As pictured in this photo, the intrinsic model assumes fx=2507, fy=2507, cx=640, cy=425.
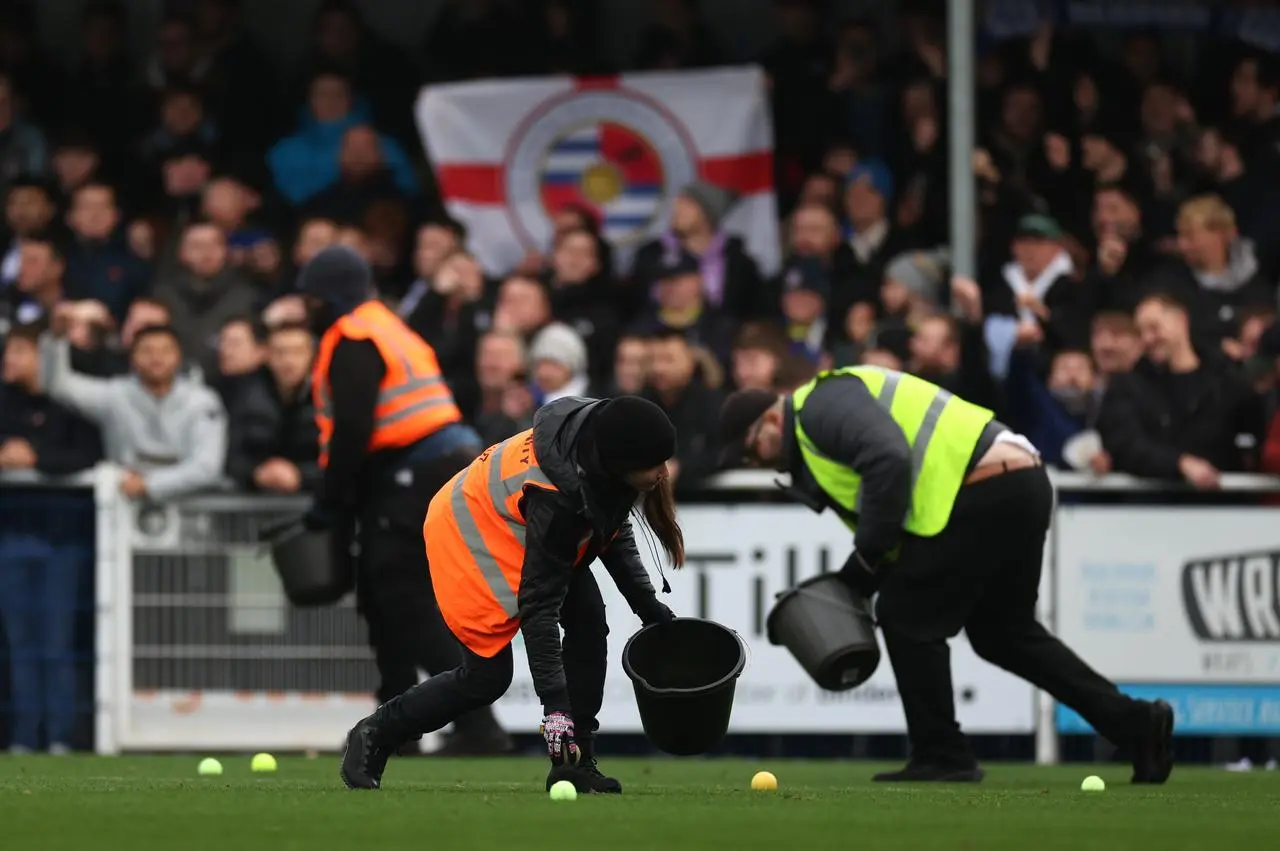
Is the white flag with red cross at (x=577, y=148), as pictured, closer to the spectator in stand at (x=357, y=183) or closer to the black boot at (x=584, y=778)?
the spectator in stand at (x=357, y=183)

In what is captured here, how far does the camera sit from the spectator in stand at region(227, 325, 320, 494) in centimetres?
1190

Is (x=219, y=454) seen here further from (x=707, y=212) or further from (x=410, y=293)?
(x=707, y=212)

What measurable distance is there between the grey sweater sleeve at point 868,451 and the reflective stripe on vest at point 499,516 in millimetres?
1623

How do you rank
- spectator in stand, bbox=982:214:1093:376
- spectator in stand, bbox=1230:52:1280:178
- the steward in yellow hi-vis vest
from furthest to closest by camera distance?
spectator in stand, bbox=1230:52:1280:178, spectator in stand, bbox=982:214:1093:376, the steward in yellow hi-vis vest

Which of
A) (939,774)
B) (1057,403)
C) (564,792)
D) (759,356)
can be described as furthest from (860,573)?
(1057,403)

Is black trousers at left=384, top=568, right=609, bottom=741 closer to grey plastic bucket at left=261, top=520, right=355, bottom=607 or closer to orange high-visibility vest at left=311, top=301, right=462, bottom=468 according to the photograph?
orange high-visibility vest at left=311, top=301, right=462, bottom=468

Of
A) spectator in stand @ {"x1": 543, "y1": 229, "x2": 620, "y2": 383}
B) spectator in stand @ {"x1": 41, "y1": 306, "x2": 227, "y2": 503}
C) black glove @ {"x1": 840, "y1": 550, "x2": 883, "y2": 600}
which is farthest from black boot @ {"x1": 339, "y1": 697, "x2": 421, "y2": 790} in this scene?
spectator in stand @ {"x1": 543, "y1": 229, "x2": 620, "y2": 383}

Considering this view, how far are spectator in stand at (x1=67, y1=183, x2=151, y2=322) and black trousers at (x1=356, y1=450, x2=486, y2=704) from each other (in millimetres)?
4431

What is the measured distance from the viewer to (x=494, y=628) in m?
7.75

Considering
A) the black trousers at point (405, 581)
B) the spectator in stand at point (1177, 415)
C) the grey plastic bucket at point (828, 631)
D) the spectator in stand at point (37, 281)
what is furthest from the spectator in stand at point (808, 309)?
the grey plastic bucket at point (828, 631)

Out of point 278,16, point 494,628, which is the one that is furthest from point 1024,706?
point 278,16

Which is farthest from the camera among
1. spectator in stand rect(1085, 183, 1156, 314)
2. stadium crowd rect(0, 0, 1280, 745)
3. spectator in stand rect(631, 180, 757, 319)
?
spectator in stand rect(631, 180, 757, 319)

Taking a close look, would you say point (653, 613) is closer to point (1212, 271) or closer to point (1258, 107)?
point (1212, 271)

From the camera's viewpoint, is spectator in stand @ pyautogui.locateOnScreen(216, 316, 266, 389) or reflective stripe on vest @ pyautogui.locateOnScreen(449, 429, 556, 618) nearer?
reflective stripe on vest @ pyautogui.locateOnScreen(449, 429, 556, 618)
